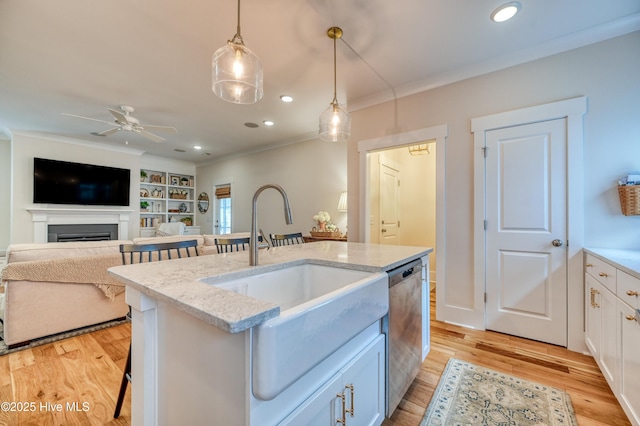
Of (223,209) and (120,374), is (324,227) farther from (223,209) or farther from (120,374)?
(223,209)

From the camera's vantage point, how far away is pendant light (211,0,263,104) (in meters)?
1.54

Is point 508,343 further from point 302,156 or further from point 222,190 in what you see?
point 222,190

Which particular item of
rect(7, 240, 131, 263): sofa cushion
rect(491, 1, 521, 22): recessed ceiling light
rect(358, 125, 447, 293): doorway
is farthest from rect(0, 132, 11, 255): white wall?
rect(491, 1, 521, 22): recessed ceiling light

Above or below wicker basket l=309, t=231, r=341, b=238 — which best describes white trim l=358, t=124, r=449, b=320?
above

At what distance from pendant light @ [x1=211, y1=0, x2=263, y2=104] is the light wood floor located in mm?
2067

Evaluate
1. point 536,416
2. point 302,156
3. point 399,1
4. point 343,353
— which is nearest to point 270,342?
point 343,353

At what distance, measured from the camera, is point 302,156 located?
5074 millimetres

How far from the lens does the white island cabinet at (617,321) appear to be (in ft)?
4.22

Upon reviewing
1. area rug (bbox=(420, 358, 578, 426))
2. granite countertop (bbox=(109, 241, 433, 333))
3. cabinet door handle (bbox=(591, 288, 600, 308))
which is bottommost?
area rug (bbox=(420, 358, 578, 426))

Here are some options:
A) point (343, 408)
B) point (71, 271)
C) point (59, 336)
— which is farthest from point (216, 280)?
point (59, 336)

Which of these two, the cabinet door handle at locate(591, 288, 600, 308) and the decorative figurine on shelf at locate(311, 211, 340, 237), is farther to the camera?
the decorative figurine on shelf at locate(311, 211, 340, 237)

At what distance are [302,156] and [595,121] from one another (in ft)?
12.9

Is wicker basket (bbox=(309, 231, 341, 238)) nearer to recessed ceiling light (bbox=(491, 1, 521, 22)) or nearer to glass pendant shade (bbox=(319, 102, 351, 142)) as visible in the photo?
glass pendant shade (bbox=(319, 102, 351, 142))

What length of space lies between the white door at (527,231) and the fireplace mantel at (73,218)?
6.67m
